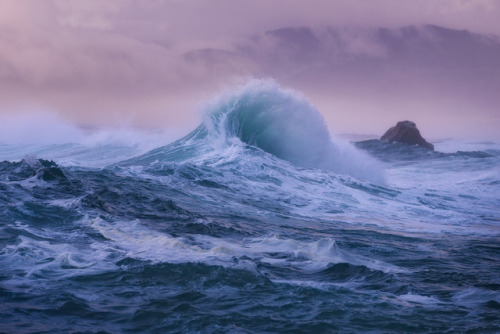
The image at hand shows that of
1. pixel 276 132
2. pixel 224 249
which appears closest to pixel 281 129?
pixel 276 132

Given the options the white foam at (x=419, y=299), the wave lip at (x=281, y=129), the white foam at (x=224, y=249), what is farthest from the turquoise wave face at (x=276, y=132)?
the white foam at (x=419, y=299)

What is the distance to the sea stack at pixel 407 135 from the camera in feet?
152

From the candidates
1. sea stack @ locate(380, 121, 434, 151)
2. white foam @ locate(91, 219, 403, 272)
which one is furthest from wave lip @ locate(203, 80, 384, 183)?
sea stack @ locate(380, 121, 434, 151)

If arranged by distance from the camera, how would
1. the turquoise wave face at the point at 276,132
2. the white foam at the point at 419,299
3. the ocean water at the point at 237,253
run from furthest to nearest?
the turquoise wave face at the point at 276,132
the white foam at the point at 419,299
the ocean water at the point at 237,253

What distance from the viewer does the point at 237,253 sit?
646 cm

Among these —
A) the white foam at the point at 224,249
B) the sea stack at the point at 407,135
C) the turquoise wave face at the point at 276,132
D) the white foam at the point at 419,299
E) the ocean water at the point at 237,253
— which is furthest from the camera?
the sea stack at the point at 407,135

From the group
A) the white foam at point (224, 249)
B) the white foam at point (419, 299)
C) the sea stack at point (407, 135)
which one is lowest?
the white foam at point (419, 299)

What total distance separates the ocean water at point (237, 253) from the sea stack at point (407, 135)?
30591 mm

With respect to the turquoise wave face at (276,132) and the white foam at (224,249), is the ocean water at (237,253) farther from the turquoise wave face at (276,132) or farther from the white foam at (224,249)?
the turquoise wave face at (276,132)

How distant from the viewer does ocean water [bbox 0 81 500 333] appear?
4219 millimetres

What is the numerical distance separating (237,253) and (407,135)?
4410 centimetres

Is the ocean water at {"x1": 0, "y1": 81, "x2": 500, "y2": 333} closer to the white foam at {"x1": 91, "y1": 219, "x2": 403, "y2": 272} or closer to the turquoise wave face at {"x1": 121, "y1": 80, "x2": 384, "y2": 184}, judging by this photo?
the white foam at {"x1": 91, "y1": 219, "x2": 403, "y2": 272}

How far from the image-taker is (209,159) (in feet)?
59.6

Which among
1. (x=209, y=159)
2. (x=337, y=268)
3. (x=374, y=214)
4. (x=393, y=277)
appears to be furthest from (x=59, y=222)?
(x=209, y=159)
